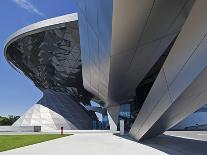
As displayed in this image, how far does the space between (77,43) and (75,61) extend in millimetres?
5435

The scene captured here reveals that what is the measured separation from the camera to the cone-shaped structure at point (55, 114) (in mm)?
42469

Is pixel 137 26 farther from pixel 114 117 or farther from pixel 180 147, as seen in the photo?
pixel 114 117

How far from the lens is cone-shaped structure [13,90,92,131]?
4247cm

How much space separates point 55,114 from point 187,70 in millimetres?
38405

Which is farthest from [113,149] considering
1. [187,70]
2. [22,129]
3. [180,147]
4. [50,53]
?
[50,53]

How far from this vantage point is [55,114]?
44125mm

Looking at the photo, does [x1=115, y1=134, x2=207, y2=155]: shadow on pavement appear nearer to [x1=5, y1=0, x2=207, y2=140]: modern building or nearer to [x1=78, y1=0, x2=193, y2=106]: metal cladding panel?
[x1=5, y1=0, x2=207, y2=140]: modern building

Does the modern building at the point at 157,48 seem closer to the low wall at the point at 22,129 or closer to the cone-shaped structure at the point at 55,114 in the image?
the low wall at the point at 22,129

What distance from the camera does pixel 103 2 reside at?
31.5ft

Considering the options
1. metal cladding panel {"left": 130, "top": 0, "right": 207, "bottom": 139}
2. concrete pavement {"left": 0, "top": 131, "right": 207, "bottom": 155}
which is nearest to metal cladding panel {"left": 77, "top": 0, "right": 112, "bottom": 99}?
metal cladding panel {"left": 130, "top": 0, "right": 207, "bottom": 139}

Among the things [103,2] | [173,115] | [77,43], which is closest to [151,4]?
[103,2]

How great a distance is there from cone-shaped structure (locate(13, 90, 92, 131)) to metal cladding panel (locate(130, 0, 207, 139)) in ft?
112

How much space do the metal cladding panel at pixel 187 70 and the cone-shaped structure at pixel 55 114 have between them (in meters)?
34.1

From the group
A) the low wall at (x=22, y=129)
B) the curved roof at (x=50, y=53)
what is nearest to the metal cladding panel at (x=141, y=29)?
the curved roof at (x=50, y=53)
